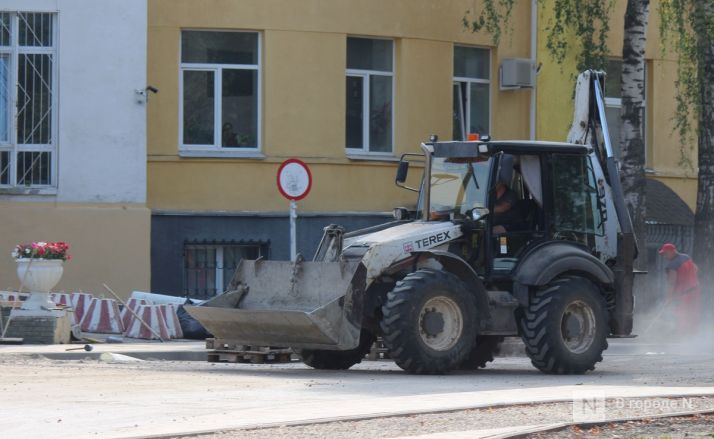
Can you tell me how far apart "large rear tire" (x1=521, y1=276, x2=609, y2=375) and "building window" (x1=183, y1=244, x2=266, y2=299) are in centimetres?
1008

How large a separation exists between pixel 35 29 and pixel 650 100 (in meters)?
12.3

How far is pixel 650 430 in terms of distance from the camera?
10445 millimetres

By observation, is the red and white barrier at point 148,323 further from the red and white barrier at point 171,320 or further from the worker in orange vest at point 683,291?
the worker in orange vest at point 683,291

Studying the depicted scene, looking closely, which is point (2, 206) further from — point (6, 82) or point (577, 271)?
point (577, 271)

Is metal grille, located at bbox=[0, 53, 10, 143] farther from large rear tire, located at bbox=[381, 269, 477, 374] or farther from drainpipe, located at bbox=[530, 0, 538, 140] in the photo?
large rear tire, located at bbox=[381, 269, 477, 374]

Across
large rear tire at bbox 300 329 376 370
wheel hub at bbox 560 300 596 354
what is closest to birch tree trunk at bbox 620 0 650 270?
wheel hub at bbox 560 300 596 354

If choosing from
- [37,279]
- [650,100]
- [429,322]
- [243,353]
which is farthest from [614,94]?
[429,322]

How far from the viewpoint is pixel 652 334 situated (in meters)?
23.8

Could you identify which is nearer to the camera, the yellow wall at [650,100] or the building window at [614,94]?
the yellow wall at [650,100]

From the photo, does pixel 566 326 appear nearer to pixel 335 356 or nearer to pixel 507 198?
pixel 507 198

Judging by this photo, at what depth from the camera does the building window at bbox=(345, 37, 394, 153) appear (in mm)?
26031

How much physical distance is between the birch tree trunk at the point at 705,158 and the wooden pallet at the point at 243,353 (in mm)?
10644

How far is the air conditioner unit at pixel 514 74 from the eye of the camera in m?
27.3

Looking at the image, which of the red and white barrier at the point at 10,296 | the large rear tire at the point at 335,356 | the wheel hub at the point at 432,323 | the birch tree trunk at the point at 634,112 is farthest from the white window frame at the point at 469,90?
the wheel hub at the point at 432,323
